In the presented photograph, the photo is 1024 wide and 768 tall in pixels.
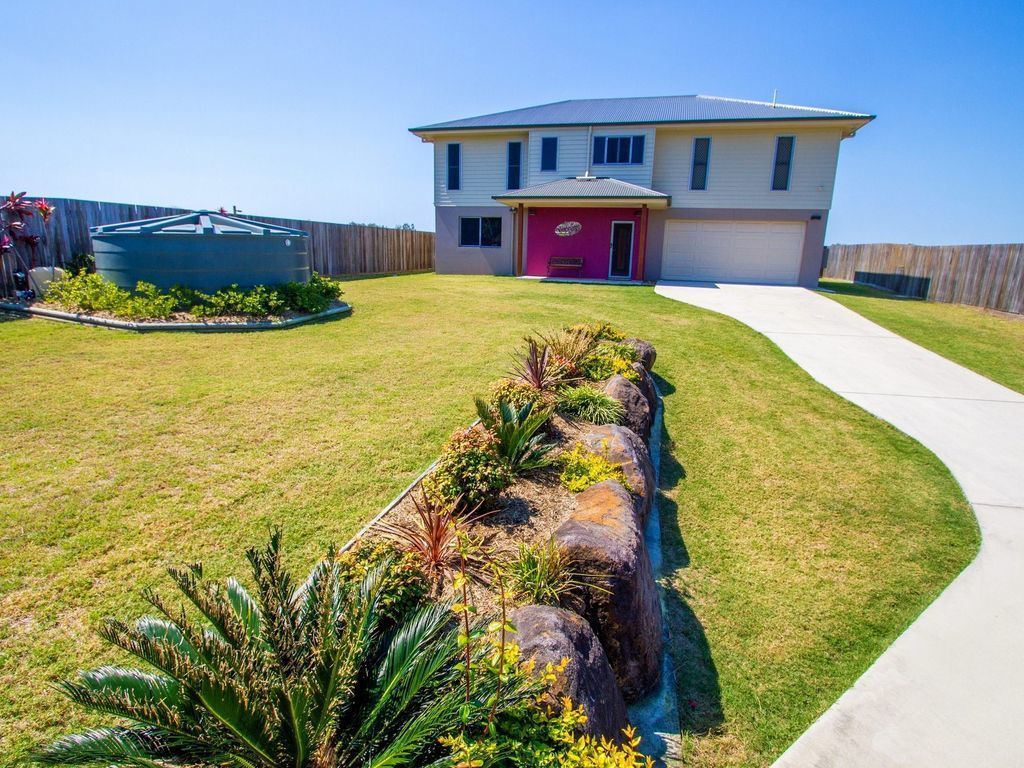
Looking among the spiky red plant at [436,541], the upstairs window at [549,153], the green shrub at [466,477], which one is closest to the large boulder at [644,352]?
the green shrub at [466,477]

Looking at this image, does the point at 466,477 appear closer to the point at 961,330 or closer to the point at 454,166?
the point at 961,330

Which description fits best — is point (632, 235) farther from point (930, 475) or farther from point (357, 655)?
point (357, 655)

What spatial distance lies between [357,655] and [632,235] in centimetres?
2121

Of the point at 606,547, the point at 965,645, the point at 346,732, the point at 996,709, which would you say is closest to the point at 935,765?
the point at 996,709

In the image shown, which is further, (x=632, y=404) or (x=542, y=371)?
(x=542, y=371)

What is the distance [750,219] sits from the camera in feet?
68.3

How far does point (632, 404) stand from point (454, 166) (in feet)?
67.5

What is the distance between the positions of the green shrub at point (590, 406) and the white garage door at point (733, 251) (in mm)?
17374

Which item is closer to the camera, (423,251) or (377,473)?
(377,473)

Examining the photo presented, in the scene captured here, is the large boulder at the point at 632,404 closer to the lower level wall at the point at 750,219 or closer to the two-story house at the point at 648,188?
the two-story house at the point at 648,188

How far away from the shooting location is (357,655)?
2.00 m

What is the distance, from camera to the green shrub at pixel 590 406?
5430 mm

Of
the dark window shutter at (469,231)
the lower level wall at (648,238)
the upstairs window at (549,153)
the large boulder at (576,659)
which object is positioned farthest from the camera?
the dark window shutter at (469,231)

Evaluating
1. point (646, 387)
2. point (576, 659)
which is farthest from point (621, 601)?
point (646, 387)
